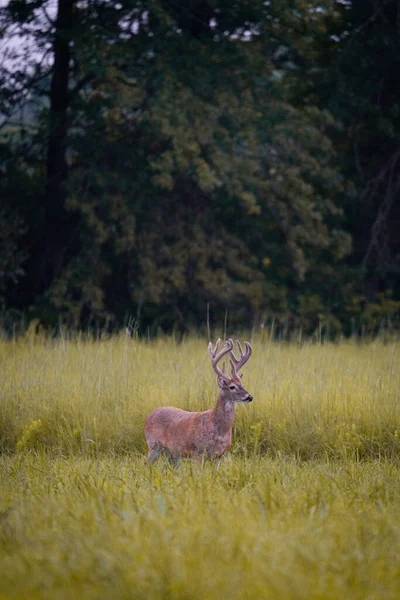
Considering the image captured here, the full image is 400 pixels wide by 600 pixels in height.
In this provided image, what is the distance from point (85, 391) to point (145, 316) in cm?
1004

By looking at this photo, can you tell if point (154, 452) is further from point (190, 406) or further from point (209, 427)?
point (190, 406)

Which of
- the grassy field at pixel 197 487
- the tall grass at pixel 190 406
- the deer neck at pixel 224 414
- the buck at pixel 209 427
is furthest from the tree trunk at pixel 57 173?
the deer neck at pixel 224 414

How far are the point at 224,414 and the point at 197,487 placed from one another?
1.20 meters

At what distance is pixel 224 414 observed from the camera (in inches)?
240

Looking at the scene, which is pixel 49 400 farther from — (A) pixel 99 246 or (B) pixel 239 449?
(A) pixel 99 246

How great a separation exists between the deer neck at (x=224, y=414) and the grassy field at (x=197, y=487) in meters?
0.30

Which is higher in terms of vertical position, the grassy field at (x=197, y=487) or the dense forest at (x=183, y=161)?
the dense forest at (x=183, y=161)

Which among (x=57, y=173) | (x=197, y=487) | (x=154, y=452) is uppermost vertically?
(x=57, y=173)

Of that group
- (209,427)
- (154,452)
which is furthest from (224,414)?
(154,452)

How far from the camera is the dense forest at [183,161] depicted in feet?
50.9

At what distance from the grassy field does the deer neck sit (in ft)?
0.97

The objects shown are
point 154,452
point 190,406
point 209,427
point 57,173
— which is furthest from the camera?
point 57,173

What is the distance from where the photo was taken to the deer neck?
609 cm

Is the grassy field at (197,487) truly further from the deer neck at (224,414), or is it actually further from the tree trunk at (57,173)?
the tree trunk at (57,173)
